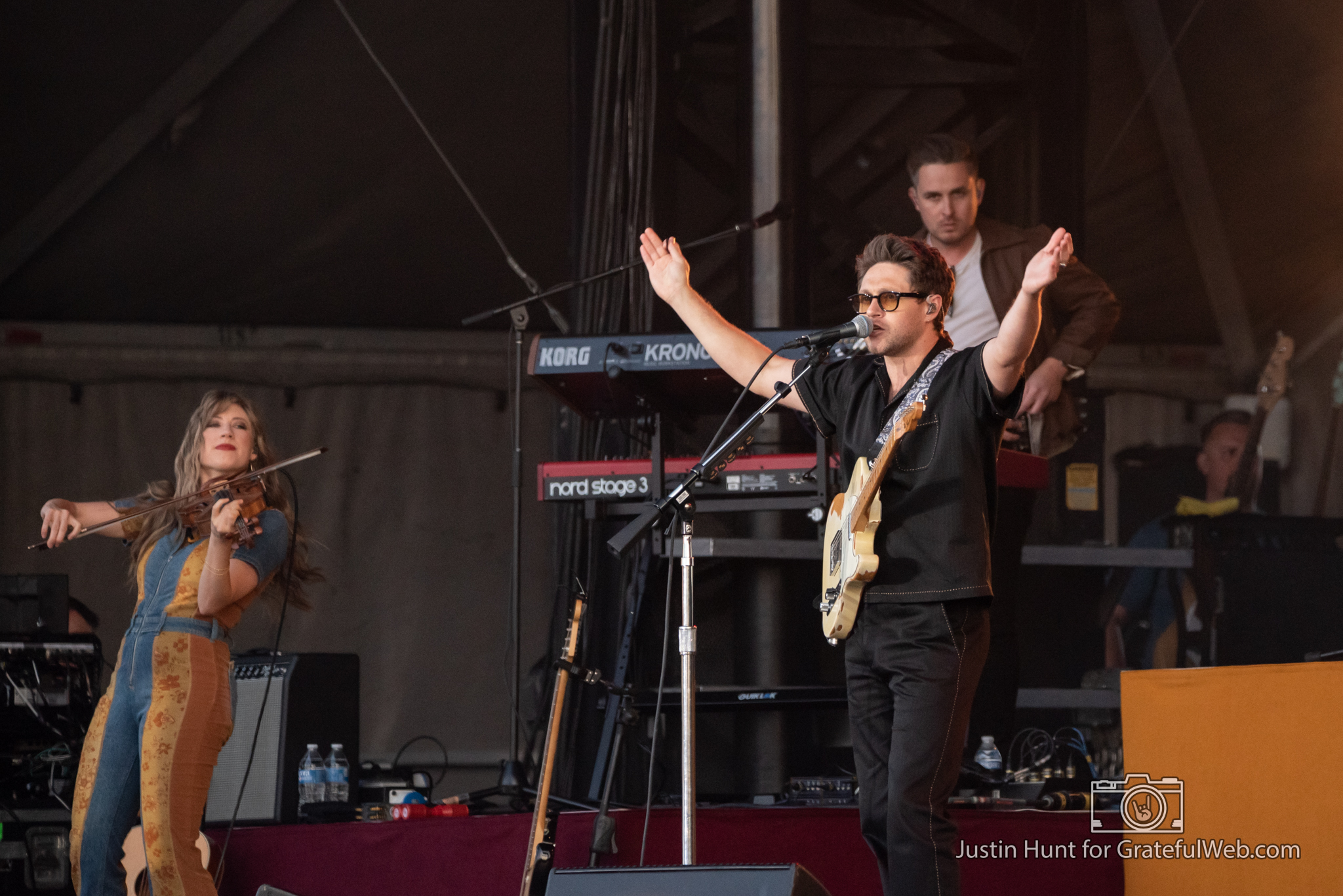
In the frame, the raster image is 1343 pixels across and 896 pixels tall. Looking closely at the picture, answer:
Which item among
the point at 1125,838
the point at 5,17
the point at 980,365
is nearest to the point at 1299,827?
the point at 1125,838

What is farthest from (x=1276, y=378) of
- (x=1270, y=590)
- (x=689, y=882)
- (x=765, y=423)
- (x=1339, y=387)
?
(x=689, y=882)

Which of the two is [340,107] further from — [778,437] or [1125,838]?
[1125,838]

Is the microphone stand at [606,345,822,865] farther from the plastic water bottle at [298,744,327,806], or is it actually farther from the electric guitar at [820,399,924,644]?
the plastic water bottle at [298,744,327,806]

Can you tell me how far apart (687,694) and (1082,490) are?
344cm

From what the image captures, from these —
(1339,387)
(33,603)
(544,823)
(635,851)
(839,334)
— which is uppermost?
(1339,387)

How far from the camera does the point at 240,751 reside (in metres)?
4.01

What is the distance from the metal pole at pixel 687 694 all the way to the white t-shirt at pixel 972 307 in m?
1.70

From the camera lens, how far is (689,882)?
2.23m

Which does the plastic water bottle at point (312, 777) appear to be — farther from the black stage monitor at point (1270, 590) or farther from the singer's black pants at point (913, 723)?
the black stage monitor at point (1270, 590)

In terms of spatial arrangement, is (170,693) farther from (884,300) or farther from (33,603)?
(884,300)

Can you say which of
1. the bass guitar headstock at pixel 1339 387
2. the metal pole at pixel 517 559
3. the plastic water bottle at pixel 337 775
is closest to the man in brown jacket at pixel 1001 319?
the metal pole at pixel 517 559

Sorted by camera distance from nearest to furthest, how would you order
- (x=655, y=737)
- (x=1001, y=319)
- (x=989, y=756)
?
A: (x=655, y=737)
(x=989, y=756)
(x=1001, y=319)

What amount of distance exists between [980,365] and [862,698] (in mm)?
674

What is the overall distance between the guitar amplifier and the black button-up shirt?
2.10m
